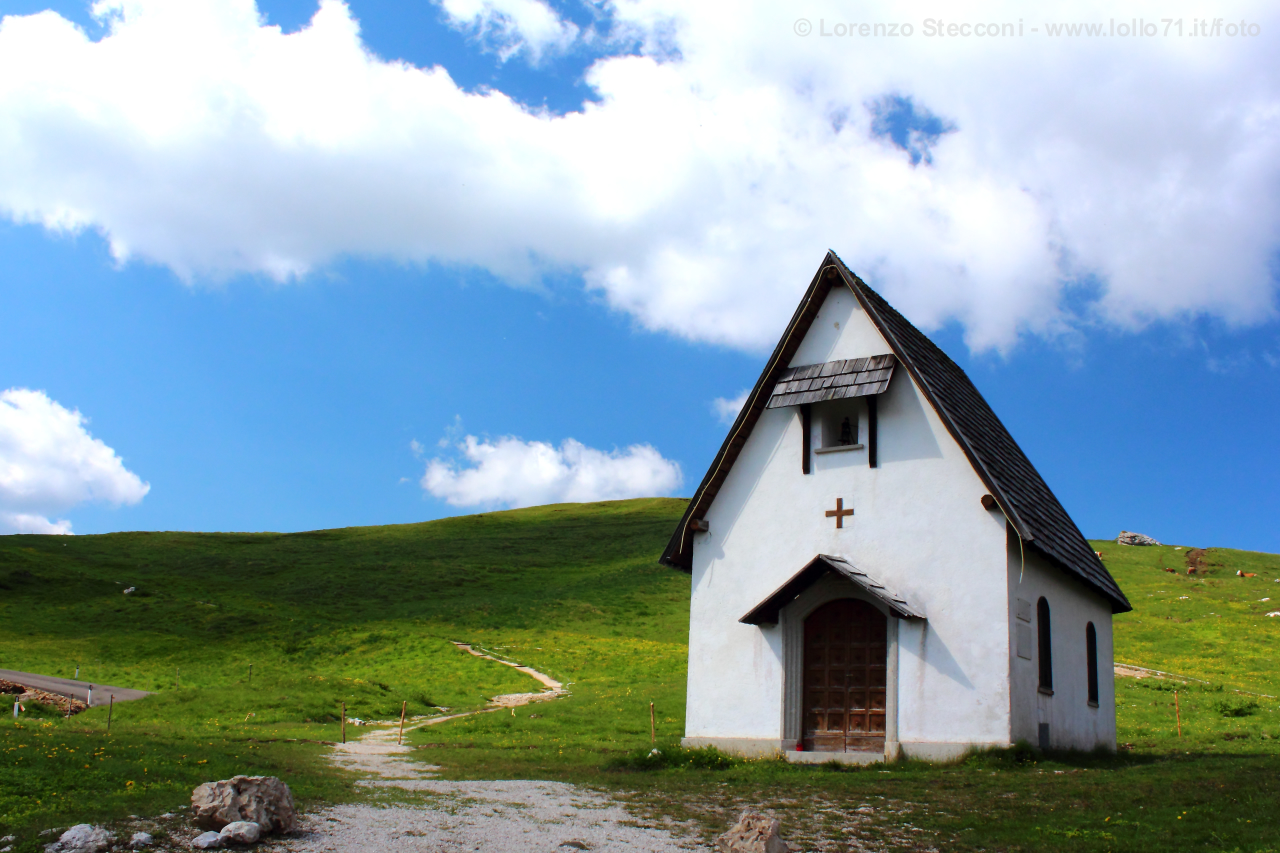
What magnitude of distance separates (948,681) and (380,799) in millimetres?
10876

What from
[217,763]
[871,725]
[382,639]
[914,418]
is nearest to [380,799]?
[217,763]

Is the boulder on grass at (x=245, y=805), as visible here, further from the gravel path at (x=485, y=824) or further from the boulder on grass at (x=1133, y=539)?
the boulder on grass at (x=1133, y=539)

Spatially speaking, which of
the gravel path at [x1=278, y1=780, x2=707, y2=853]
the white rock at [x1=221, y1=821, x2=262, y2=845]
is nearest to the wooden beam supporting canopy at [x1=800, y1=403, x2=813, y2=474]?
the gravel path at [x1=278, y1=780, x2=707, y2=853]

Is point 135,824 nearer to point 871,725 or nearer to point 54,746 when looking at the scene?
point 54,746

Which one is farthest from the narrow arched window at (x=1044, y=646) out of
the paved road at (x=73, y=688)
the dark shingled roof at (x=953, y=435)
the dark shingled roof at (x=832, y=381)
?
the paved road at (x=73, y=688)

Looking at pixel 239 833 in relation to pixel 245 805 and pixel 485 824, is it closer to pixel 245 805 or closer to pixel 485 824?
pixel 245 805

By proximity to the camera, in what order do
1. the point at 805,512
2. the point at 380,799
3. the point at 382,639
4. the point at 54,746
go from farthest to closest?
the point at 382,639
the point at 805,512
the point at 54,746
the point at 380,799

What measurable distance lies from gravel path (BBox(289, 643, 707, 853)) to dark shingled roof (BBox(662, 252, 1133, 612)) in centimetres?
836

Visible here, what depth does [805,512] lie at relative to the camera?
20922mm

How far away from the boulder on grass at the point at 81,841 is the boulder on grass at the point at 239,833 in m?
1.07

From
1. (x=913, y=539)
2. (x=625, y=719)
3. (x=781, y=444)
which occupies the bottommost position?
(x=625, y=719)

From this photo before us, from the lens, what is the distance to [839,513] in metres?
20.4

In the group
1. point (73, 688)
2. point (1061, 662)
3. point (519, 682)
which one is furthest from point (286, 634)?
point (1061, 662)

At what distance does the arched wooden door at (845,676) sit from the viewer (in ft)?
63.4
